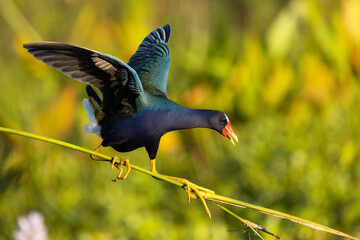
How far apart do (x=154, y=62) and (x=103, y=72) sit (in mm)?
348

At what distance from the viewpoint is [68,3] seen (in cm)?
502

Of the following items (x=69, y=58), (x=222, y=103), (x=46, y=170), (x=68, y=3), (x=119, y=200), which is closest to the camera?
(x=69, y=58)

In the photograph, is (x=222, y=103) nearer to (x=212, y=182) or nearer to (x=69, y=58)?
(x=212, y=182)

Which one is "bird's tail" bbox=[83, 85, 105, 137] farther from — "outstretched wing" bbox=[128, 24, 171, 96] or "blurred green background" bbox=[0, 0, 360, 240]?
"blurred green background" bbox=[0, 0, 360, 240]

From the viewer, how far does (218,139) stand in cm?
389

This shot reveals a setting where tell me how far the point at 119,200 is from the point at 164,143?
642mm

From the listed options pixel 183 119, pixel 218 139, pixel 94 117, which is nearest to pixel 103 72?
pixel 94 117

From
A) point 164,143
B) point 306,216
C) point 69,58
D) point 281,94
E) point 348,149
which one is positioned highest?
point 281,94

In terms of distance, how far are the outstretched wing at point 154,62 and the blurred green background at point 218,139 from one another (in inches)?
37.1

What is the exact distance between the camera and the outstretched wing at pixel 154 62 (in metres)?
1.80

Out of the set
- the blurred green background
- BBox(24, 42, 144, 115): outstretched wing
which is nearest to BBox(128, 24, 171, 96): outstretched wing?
BBox(24, 42, 144, 115): outstretched wing

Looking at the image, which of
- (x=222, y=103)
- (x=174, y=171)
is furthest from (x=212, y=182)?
(x=222, y=103)

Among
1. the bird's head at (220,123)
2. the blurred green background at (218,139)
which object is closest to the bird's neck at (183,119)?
the bird's head at (220,123)

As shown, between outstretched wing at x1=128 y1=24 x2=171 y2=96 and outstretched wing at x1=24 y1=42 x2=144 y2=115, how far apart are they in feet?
0.36
